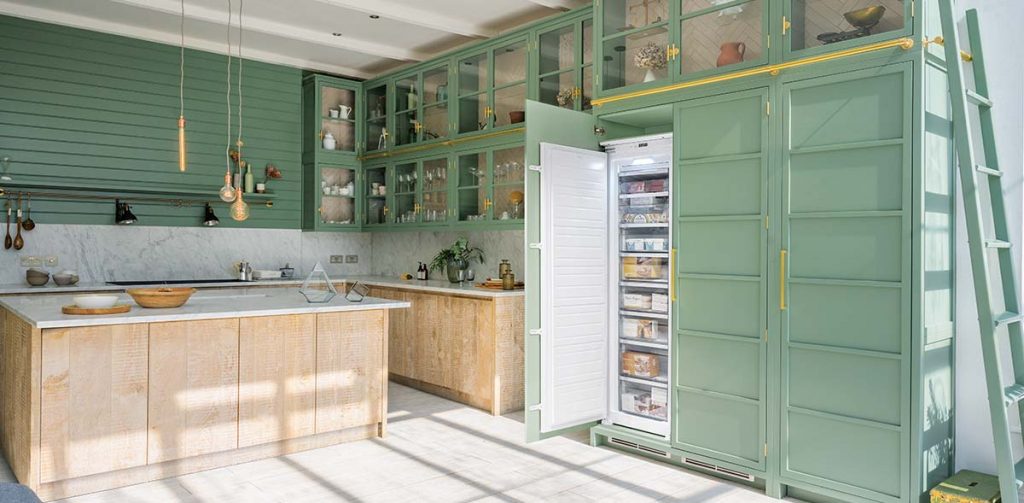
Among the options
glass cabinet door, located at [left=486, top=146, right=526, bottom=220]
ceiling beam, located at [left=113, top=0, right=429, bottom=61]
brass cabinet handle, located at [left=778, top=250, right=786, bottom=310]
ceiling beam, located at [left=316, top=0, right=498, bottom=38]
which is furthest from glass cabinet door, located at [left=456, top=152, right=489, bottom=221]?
brass cabinet handle, located at [left=778, top=250, right=786, bottom=310]

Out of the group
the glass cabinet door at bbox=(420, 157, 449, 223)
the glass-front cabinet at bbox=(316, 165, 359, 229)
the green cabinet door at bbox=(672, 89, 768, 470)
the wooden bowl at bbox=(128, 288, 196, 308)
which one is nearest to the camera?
the green cabinet door at bbox=(672, 89, 768, 470)

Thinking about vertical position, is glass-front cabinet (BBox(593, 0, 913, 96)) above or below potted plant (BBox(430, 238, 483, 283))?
above

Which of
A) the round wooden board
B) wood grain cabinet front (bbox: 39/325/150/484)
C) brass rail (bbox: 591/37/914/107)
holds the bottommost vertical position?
wood grain cabinet front (bbox: 39/325/150/484)

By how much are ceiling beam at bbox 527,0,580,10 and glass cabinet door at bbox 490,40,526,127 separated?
1.37ft

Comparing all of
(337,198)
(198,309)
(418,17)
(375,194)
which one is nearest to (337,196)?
(337,198)

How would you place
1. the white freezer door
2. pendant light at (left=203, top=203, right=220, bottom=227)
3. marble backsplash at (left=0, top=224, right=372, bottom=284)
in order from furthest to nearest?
pendant light at (left=203, top=203, right=220, bottom=227)
marble backsplash at (left=0, top=224, right=372, bottom=284)
the white freezer door

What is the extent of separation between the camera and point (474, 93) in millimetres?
6129

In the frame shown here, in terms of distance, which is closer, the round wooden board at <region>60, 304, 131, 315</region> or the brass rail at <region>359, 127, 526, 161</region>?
the round wooden board at <region>60, 304, 131, 315</region>

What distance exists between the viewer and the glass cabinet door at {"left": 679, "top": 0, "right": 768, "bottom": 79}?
3.67m

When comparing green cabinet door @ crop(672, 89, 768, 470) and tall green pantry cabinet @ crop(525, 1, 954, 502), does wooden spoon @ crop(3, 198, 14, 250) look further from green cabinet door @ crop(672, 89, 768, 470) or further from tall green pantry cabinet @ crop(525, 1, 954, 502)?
green cabinet door @ crop(672, 89, 768, 470)

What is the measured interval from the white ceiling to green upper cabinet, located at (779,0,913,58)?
7.24 ft

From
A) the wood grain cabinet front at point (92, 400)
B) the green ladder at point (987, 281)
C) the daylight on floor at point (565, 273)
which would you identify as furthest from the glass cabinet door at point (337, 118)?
the green ladder at point (987, 281)

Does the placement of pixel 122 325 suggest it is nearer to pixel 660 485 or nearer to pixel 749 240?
pixel 660 485

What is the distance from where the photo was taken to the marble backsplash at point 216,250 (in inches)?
239
